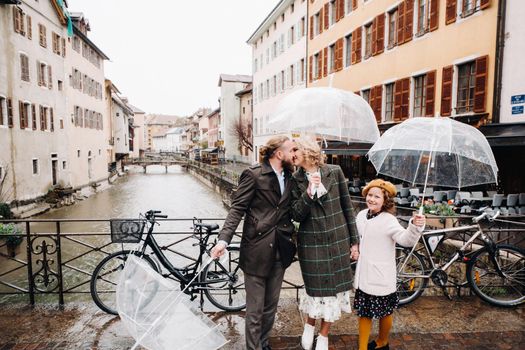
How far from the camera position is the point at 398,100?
1528 cm

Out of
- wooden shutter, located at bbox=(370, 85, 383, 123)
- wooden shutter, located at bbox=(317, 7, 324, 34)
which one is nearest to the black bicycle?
wooden shutter, located at bbox=(370, 85, 383, 123)

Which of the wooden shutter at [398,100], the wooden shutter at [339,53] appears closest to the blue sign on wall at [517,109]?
the wooden shutter at [398,100]

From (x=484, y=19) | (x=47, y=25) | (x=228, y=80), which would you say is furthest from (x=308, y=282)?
(x=228, y=80)

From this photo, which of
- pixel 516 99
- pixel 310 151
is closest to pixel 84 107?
pixel 516 99

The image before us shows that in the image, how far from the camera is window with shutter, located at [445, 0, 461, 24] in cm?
1221

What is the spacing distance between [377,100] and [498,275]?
45.3 ft

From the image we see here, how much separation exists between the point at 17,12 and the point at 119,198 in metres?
14.3

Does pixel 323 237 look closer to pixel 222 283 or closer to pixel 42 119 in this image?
pixel 222 283

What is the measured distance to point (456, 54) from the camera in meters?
12.3

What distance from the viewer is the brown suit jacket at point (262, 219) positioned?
2.90 meters

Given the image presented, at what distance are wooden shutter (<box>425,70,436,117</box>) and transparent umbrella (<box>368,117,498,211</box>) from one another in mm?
10568

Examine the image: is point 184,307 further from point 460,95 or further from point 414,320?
point 460,95

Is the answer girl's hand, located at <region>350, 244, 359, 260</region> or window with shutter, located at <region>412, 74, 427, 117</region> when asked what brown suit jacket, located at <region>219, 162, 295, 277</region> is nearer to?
girl's hand, located at <region>350, 244, 359, 260</region>

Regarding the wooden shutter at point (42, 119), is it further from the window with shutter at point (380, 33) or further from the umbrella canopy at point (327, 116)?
the umbrella canopy at point (327, 116)
